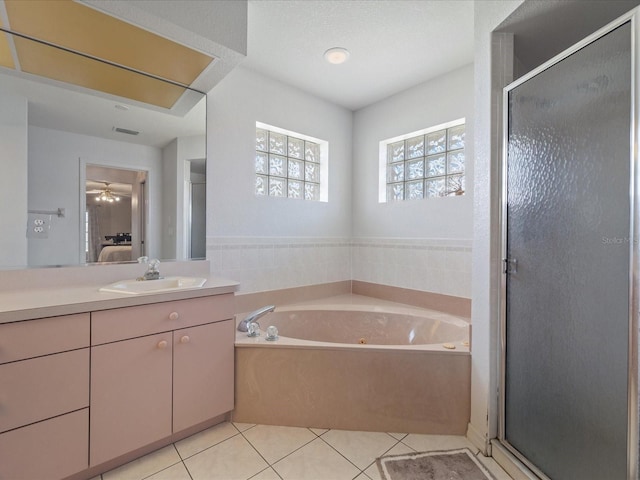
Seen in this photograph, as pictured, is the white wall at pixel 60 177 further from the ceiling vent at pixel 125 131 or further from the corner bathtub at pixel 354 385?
the corner bathtub at pixel 354 385

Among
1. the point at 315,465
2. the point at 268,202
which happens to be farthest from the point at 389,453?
the point at 268,202

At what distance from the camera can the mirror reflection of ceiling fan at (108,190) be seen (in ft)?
5.76

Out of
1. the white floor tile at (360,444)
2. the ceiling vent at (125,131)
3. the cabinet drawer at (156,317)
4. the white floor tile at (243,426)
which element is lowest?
the white floor tile at (360,444)

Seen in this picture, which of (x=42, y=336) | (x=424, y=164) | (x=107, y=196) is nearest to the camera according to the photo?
(x=42, y=336)

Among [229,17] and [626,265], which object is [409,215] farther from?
[229,17]

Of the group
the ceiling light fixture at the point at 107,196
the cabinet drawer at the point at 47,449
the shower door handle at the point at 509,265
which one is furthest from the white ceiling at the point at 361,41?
the cabinet drawer at the point at 47,449

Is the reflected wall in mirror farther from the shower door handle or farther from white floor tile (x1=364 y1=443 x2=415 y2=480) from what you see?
the shower door handle

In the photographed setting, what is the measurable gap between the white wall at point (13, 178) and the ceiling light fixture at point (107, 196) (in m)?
0.32

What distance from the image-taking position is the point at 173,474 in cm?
138

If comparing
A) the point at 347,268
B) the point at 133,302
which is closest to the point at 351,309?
the point at 347,268

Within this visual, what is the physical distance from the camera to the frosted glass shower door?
3.34ft

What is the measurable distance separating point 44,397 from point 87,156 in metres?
1.26

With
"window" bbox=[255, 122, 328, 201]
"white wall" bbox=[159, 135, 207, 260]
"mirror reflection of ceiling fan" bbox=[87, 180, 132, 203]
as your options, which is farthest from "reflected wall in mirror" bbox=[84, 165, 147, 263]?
"window" bbox=[255, 122, 328, 201]

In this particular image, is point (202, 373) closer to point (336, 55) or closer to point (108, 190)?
point (108, 190)
